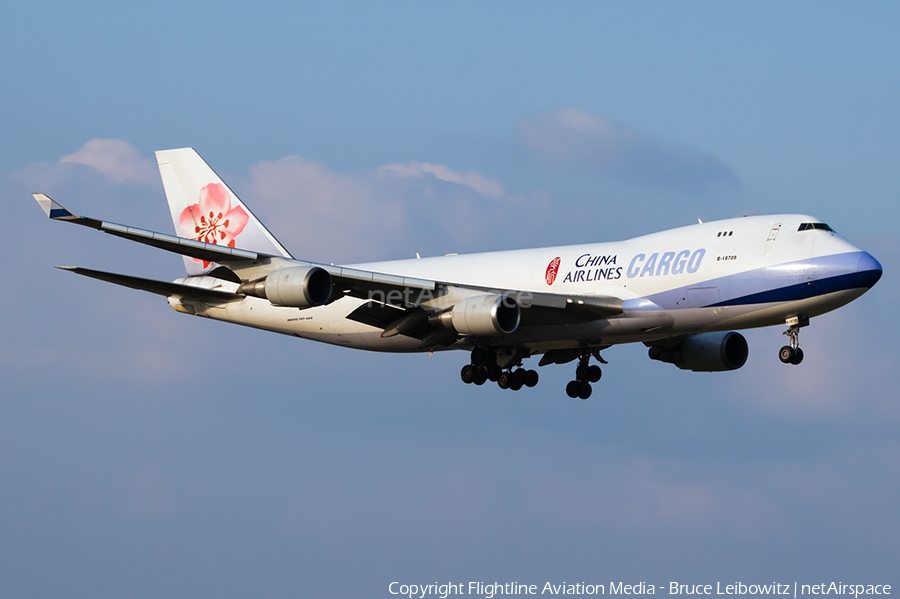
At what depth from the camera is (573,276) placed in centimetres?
3641

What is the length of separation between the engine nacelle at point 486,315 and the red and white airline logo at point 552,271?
3.03 m

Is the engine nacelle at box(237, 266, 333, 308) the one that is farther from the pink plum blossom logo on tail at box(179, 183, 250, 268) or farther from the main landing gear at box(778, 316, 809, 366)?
the main landing gear at box(778, 316, 809, 366)

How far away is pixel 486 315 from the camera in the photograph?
33406mm

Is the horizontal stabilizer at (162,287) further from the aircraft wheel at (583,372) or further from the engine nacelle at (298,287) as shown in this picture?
the aircraft wheel at (583,372)

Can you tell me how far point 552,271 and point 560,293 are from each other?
98 cm

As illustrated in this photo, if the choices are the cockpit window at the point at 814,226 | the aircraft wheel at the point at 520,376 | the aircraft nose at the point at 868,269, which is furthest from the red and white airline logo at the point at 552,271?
the aircraft nose at the point at 868,269

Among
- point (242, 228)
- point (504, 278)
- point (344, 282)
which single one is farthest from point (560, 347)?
point (242, 228)

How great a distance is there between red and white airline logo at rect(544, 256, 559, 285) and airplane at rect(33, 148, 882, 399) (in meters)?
0.06

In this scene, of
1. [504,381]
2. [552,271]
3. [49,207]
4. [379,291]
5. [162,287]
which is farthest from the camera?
[504,381]

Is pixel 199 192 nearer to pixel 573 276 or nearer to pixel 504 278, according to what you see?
pixel 504 278

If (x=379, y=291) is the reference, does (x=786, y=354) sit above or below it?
below

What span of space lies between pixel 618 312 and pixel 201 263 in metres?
18.1

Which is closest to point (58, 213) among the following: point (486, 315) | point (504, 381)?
point (486, 315)

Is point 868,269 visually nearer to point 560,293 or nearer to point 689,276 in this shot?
point 689,276
